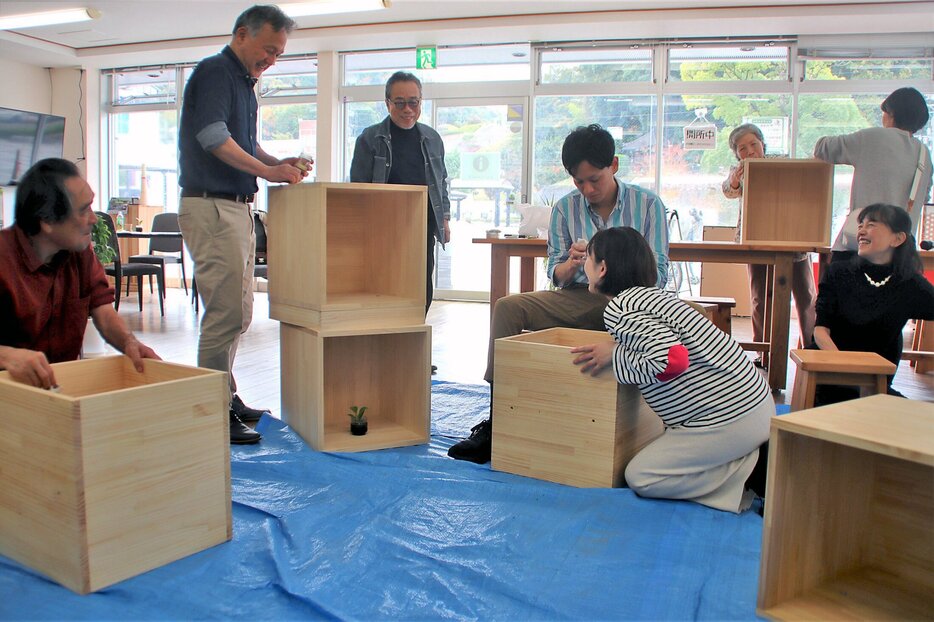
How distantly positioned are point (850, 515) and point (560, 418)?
2.73ft

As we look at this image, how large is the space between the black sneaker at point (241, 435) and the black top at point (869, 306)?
Answer: 223 centimetres

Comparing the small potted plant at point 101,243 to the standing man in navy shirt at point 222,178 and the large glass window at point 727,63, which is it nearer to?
the standing man in navy shirt at point 222,178

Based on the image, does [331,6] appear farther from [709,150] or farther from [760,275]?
[760,275]

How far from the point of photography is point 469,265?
834 centimetres

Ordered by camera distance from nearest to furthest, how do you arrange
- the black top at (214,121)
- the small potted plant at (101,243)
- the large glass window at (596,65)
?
the black top at (214,121)
the small potted plant at (101,243)
the large glass window at (596,65)

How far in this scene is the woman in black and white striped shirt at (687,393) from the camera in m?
2.01

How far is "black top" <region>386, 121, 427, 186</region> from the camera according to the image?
11.6 feet

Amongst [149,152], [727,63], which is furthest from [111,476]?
[149,152]

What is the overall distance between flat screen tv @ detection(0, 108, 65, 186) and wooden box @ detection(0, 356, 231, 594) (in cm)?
868

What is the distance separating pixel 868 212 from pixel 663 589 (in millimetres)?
2006

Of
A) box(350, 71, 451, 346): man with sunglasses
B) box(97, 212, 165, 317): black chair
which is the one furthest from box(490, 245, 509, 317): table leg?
box(97, 212, 165, 317): black chair

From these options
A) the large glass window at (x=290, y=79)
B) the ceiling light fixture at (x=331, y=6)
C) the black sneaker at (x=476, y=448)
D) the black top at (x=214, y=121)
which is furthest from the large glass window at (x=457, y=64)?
the black sneaker at (x=476, y=448)

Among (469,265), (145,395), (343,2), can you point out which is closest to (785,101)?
(469,265)

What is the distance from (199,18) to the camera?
7441mm
